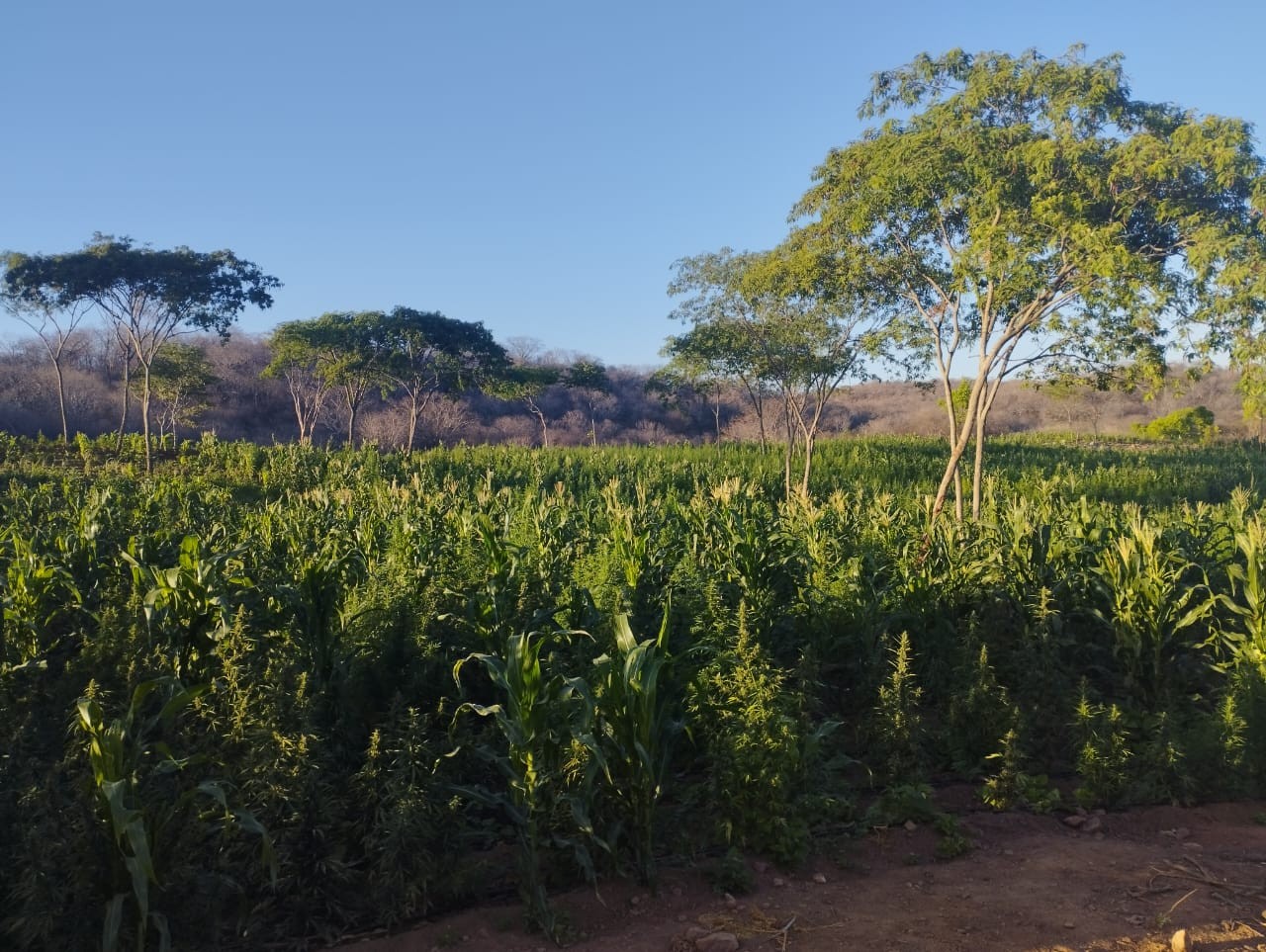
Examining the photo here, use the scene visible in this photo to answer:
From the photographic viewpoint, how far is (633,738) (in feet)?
13.0

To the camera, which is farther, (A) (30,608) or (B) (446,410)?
(B) (446,410)

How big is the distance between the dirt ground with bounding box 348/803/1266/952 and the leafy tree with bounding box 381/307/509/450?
27.3m

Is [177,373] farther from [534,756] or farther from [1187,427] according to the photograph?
[1187,427]

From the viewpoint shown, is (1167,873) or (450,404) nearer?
(1167,873)

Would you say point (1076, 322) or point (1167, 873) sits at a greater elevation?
point (1076, 322)

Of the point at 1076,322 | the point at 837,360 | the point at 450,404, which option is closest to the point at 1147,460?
the point at 837,360

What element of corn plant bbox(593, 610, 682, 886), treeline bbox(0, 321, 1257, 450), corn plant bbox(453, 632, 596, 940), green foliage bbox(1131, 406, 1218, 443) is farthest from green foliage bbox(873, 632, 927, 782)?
green foliage bbox(1131, 406, 1218, 443)

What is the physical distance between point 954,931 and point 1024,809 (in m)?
1.65

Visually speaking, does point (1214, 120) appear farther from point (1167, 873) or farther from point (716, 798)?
point (716, 798)

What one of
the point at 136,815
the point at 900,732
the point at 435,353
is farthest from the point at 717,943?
the point at 435,353

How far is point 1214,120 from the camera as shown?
10.2 m

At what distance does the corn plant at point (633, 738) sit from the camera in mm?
3929

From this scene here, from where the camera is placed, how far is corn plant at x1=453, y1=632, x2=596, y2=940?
3.60m

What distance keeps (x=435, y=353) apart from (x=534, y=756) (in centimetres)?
3010
